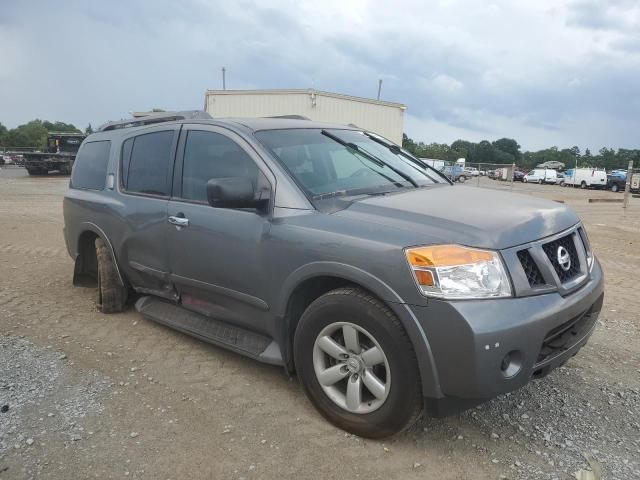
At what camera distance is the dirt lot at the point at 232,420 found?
269 centimetres

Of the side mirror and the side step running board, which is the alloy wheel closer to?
the side step running board

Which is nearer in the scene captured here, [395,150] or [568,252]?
[568,252]

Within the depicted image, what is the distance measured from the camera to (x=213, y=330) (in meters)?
3.77

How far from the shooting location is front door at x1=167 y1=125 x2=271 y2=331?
11.0ft

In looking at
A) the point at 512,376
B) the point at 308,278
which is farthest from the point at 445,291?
the point at 308,278

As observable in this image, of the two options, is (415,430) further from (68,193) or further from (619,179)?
(619,179)

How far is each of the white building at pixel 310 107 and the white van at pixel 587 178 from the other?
79.0ft

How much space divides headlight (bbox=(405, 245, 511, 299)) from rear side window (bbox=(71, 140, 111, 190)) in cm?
349

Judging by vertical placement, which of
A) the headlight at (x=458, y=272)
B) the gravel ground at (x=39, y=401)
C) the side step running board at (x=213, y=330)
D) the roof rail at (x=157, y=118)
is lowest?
the gravel ground at (x=39, y=401)

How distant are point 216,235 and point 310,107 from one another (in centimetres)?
1826

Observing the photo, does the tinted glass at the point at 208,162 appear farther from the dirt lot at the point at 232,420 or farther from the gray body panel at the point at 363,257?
the dirt lot at the point at 232,420

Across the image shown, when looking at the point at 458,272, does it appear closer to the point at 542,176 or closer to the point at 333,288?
the point at 333,288

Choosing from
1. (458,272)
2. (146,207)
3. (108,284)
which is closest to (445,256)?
(458,272)

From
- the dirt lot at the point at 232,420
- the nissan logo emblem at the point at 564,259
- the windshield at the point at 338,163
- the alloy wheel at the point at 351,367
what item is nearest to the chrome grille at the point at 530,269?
the nissan logo emblem at the point at 564,259
